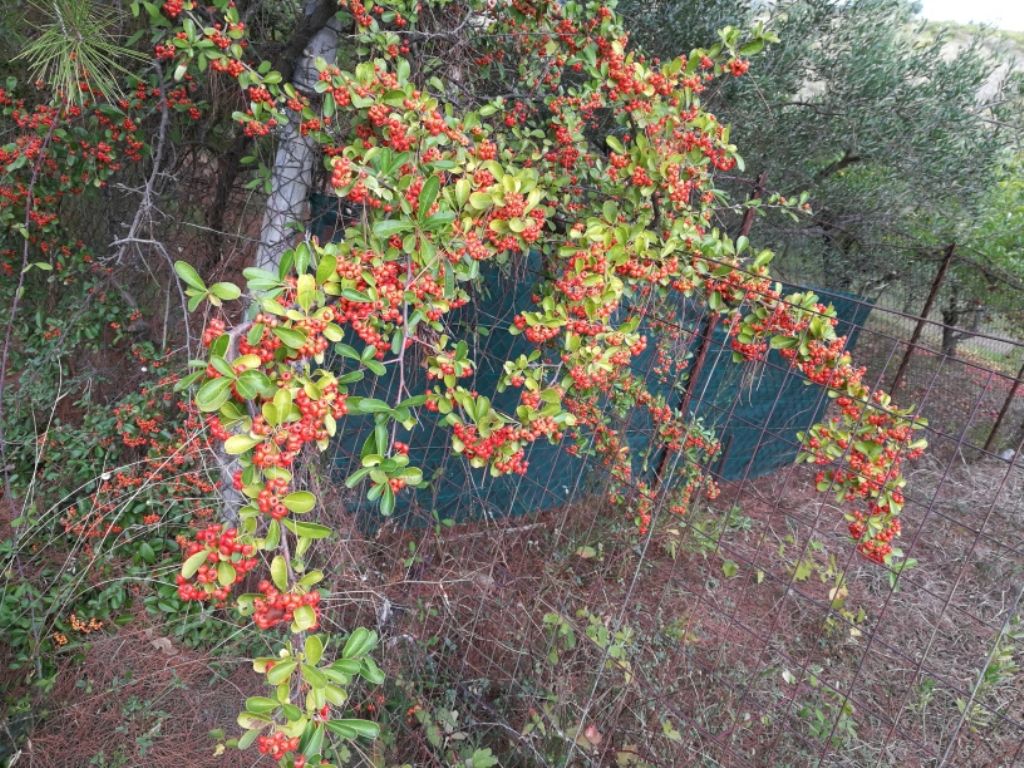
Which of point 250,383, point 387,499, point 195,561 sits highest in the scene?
point 250,383

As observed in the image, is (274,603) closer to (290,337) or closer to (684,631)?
(290,337)

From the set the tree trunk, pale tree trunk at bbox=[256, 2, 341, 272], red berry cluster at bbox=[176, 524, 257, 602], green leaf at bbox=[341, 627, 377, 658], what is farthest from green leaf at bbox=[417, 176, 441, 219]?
the tree trunk

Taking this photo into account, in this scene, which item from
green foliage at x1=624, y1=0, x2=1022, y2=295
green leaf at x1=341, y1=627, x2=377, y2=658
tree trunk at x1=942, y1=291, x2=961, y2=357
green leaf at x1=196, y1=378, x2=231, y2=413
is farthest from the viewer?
tree trunk at x1=942, y1=291, x2=961, y2=357

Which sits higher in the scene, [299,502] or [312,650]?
[299,502]

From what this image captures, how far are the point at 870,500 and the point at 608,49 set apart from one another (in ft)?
5.99

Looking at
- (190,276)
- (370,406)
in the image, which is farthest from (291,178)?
(370,406)

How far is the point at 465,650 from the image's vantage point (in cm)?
269

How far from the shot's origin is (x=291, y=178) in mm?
2959

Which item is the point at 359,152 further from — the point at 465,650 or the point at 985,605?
the point at 985,605

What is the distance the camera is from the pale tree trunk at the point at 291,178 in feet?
9.25

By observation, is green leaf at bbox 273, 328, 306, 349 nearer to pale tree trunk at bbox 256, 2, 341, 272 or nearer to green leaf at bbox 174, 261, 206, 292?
green leaf at bbox 174, 261, 206, 292

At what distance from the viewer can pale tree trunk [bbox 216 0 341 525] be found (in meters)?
2.82

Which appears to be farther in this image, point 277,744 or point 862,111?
point 862,111

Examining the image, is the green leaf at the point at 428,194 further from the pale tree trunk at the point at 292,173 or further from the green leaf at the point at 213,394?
the pale tree trunk at the point at 292,173
